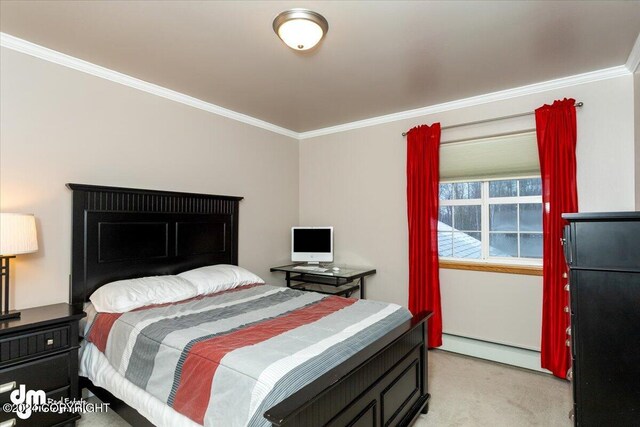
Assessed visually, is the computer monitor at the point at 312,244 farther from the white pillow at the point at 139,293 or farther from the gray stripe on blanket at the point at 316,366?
the gray stripe on blanket at the point at 316,366

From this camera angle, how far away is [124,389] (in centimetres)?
187

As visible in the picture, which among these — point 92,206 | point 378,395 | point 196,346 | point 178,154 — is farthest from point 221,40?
point 378,395

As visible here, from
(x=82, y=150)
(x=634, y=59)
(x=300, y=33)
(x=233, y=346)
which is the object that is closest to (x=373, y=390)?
(x=233, y=346)

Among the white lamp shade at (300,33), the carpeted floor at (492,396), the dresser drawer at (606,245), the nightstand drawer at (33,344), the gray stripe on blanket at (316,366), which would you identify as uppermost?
the white lamp shade at (300,33)

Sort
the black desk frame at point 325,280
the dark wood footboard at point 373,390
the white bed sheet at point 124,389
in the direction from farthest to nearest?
the black desk frame at point 325,280 < the white bed sheet at point 124,389 < the dark wood footboard at point 373,390

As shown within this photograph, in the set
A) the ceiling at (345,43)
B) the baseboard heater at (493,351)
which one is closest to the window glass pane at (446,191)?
the ceiling at (345,43)

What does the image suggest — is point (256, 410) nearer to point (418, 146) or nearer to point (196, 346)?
point (196, 346)

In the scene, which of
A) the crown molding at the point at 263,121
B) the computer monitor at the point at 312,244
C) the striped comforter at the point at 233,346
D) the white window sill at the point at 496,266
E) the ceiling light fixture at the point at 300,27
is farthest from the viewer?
the computer monitor at the point at 312,244

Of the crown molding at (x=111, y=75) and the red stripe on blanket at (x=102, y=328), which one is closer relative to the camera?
the red stripe on blanket at (x=102, y=328)

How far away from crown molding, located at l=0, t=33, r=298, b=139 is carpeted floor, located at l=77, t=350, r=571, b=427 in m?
2.51

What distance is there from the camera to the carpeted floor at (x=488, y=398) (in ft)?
7.30

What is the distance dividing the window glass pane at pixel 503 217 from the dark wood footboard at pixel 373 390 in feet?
4.92

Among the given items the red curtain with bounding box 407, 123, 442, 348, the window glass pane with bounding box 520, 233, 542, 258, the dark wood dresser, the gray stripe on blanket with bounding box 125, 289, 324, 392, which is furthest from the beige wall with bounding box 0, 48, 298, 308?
the dark wood dresser

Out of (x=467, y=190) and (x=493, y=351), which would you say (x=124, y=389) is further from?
(x=467, y=190)
